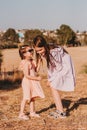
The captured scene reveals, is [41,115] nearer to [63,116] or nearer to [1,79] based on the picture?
[63,116]

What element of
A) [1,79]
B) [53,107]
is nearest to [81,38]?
[1,79]

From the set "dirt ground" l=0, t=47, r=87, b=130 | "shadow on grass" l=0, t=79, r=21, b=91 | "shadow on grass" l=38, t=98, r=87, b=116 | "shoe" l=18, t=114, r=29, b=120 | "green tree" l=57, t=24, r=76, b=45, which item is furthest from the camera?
"green tree" l=57, t=24, r=76, b=45

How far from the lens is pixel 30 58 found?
7.77 metres

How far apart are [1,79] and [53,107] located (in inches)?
244

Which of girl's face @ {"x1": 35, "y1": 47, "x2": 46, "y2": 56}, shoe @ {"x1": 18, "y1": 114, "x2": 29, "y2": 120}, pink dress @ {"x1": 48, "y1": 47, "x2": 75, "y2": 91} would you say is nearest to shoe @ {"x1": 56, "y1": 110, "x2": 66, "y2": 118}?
pink dress @ {"x1": 48, "y1": 47, "x2": 75, "y2": 91}

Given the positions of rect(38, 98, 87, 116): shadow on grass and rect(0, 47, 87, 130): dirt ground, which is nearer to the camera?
rect(0, 47, 87, 130): dirt ground

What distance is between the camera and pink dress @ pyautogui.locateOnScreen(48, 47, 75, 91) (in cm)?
768

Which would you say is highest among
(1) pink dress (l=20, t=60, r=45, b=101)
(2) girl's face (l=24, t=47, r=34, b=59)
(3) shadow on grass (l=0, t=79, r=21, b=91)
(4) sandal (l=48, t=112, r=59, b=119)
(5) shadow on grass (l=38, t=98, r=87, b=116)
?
(2) girl's face (l=24, t=47, r=34, b=59)

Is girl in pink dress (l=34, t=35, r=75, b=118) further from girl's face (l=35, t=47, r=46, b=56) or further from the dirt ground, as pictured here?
the dirt ground

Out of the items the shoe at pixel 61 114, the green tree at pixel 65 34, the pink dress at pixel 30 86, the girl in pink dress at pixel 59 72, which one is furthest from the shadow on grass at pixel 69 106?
the green tree at pixel 65 34

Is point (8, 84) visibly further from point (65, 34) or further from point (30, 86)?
point (65, 34)

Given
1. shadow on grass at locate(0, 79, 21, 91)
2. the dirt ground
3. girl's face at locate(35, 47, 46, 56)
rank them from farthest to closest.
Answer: shadow on grass at locate(0, 79, 21, 91) < girl's face at locate(35, 47, 46, 56) < the dirt ground

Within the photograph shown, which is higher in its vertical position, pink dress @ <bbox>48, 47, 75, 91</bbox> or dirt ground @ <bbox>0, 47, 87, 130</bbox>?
pink dress @ <bbox>48, 47, 75, 91</bbox>

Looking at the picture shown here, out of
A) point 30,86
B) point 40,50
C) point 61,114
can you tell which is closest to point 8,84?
point 30,86
